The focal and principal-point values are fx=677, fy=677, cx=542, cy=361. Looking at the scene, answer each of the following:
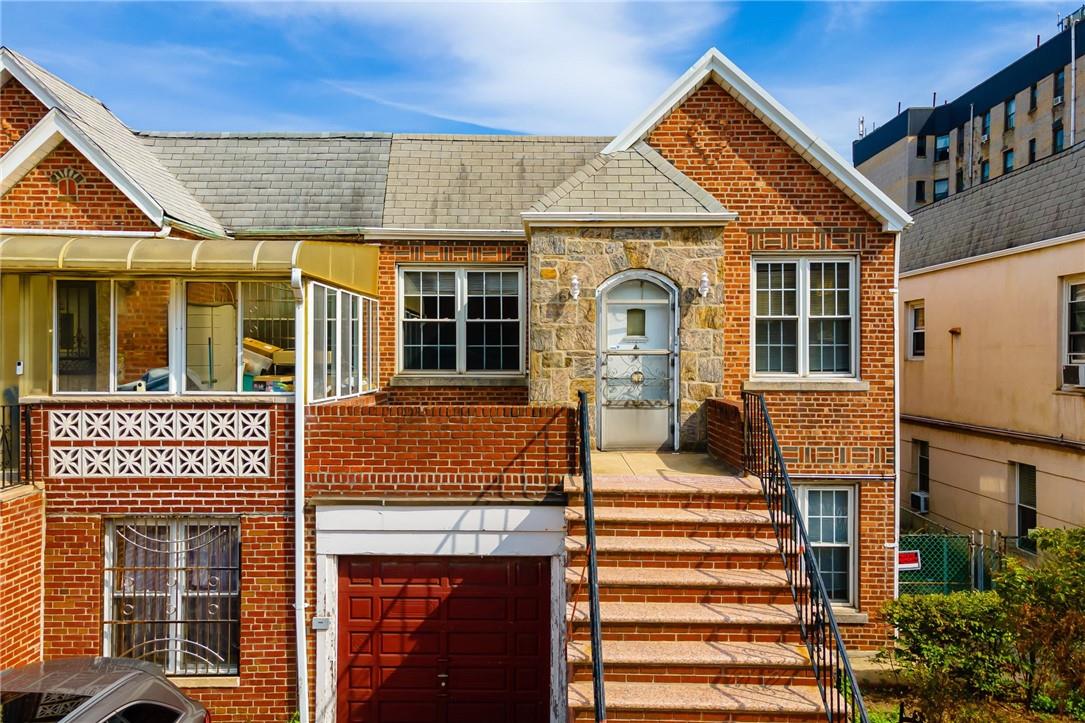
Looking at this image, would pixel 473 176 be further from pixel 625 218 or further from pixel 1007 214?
pixel 1007 214

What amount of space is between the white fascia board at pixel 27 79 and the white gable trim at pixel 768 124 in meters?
7.73

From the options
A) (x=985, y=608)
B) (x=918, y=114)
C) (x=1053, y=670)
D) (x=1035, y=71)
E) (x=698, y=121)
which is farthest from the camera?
(x=918, y=114)

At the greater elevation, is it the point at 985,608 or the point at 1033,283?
the point at 1033,283

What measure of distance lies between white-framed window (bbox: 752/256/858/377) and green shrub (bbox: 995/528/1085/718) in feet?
11.7

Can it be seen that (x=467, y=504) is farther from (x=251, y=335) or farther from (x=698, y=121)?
(x=698, y=121)

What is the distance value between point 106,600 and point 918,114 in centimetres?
4575

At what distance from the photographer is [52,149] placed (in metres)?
8.97

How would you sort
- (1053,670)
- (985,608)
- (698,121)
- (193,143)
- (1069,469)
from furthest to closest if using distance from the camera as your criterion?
(193,143)
(1069,469)
(698,121)
(985,608)
(1053,670)

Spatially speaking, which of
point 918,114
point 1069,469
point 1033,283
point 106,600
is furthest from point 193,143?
point 918,114

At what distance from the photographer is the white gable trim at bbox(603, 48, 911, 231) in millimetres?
10195

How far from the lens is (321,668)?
7.88 metres

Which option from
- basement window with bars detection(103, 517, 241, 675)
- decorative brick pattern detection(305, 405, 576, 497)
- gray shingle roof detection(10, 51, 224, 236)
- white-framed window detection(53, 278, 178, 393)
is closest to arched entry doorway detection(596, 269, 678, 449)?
decorative brick pattern detection(305, 405, 576, 497)

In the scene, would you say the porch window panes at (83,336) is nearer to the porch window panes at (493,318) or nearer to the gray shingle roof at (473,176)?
the gray shingle roof at (473,176)

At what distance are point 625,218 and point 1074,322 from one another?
8.95m
